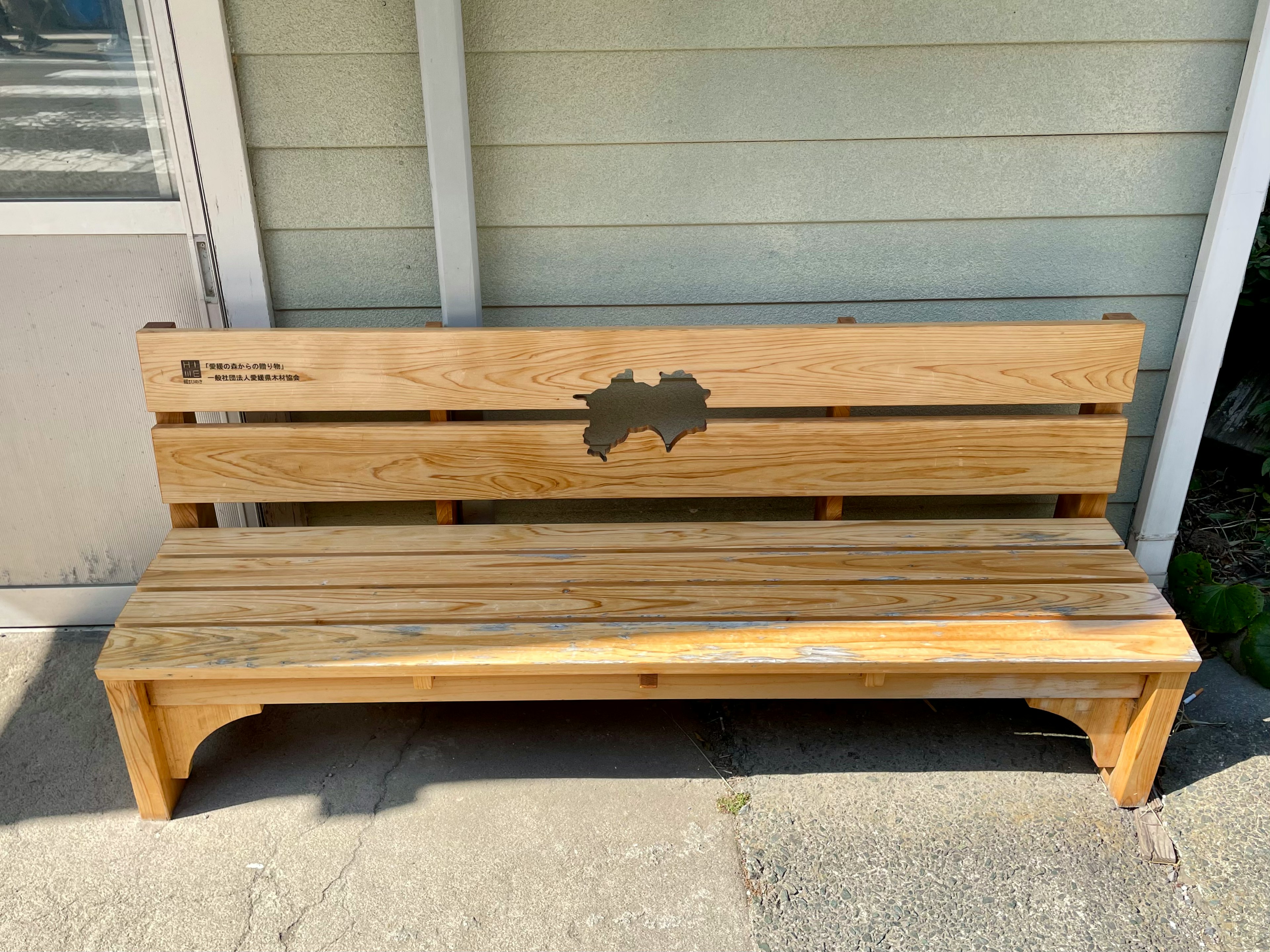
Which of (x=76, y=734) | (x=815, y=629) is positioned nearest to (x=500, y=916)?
(x=815, y=629)

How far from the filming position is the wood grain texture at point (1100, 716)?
200cm

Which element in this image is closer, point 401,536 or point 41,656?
point 401,536

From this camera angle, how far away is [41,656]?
264cm

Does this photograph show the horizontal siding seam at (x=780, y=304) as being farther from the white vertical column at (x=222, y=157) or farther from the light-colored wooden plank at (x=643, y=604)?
the light-colored wooden plank at (x=643, y=604)

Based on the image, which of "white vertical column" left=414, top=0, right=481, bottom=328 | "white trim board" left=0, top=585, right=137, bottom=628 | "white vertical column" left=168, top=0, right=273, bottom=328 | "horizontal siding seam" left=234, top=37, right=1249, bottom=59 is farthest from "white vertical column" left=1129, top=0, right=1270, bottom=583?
"white trim board" left=0, top=585, right=137, bottom=628

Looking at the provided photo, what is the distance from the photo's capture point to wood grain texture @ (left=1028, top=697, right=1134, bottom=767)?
2002 mm

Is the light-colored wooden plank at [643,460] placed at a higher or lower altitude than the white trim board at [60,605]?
higher

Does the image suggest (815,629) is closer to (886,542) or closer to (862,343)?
(886,542)

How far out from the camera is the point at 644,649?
1892mm

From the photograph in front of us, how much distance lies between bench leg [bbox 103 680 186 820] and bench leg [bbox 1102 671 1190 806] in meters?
2.08

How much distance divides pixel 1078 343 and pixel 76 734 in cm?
268

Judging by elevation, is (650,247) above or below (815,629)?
above

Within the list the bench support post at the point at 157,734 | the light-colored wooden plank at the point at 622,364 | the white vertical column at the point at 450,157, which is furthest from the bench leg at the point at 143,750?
the white vertical column at the point at 450,157

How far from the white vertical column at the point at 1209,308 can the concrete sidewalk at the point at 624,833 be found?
51 cm
